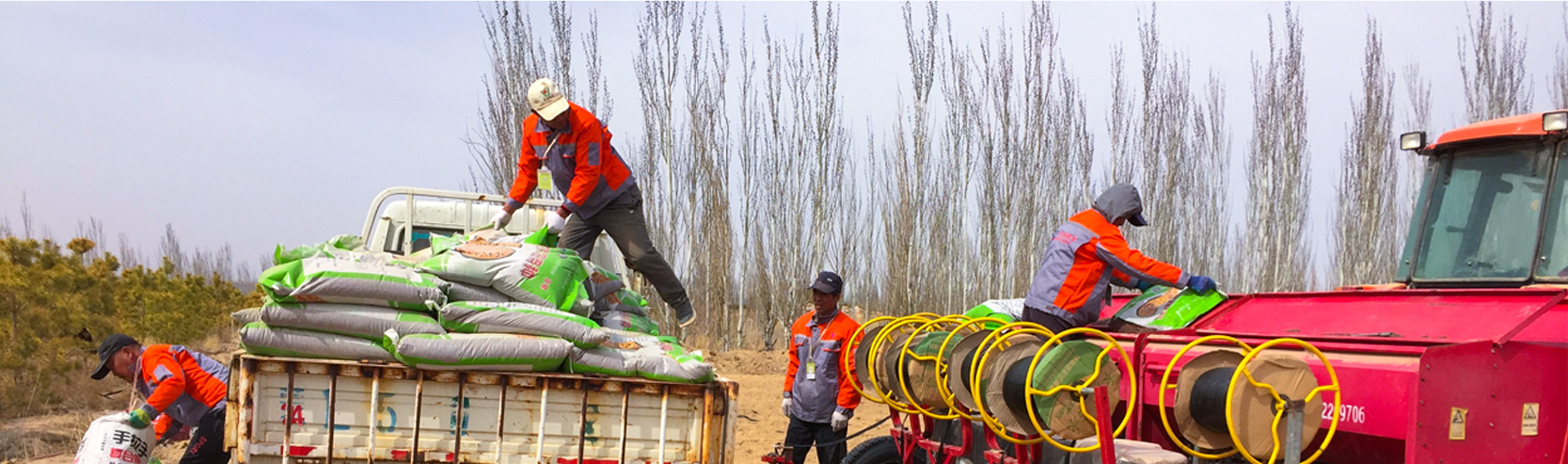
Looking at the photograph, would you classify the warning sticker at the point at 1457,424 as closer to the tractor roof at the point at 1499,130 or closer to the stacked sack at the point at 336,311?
the tractor roof at the point at 1499,130

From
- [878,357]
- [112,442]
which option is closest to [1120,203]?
[878,357]

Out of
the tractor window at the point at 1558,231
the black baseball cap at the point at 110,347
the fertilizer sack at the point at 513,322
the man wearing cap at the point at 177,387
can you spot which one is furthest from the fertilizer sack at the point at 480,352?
the tractor window at the point at 1558,231

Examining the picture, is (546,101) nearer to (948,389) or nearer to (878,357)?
(878,357)

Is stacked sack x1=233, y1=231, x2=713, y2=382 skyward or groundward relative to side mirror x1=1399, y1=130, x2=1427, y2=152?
groundward

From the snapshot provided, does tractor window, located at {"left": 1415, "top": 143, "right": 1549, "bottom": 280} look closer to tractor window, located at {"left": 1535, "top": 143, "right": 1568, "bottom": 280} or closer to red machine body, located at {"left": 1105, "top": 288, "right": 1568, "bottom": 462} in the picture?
tractor window, located at {"left": 1535, "top": 143, "right": 1568, "bottom": 280}

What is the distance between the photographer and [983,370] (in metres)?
3.84

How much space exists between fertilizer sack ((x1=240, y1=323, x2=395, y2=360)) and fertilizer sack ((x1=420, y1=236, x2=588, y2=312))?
1.67 feet

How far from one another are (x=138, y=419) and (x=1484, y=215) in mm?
6272

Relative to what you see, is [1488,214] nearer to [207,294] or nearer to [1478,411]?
[1478,411]

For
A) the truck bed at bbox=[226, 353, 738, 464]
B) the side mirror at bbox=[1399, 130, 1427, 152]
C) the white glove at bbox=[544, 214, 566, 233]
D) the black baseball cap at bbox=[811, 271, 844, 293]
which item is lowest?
the truck bed at bbox=[226, 353, 738, 464]

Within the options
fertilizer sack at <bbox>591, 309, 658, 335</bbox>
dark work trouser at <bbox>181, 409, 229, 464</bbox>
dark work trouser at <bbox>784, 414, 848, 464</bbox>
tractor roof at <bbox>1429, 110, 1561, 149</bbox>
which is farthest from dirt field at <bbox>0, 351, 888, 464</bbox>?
tractor roof at <bbox>1429, 110, 1561, 149</bbox>

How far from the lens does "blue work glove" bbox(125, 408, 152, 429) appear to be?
5461 millimetres

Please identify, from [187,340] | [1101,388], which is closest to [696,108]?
[187,340]

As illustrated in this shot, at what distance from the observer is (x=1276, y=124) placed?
74.9 ft
